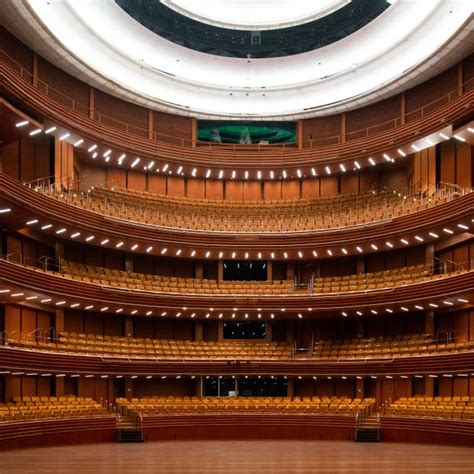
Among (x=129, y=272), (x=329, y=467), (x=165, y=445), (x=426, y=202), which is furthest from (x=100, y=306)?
(x=329, y=467)

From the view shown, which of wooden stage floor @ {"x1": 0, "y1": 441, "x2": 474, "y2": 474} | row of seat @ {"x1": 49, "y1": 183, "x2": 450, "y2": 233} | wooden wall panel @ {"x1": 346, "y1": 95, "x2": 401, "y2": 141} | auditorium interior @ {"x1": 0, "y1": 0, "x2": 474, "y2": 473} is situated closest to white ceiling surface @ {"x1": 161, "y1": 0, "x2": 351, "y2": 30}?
auditorium interior @ {"x1": 0, "y1": 0, "x2": 474, "y2": 473}

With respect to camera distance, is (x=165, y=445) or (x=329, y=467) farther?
(x=165, y=445)

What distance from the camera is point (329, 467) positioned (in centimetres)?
1744

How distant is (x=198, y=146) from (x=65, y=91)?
330 inches

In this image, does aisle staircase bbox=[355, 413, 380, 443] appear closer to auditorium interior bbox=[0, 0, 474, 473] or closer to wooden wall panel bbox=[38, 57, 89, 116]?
auditorium interior bbox=[0, 0, 474, 473]

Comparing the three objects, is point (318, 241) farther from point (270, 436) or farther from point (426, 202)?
point (270, 436)

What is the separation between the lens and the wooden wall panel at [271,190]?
4012 cm

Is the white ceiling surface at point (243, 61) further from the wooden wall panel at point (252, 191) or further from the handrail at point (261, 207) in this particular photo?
the handrail at point (261, 207)

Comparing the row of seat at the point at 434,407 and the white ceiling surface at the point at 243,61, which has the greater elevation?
the white ceiling surface at the point at 243,61

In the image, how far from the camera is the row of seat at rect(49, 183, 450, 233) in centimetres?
3434

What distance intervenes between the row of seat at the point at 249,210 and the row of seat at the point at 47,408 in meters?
8.56

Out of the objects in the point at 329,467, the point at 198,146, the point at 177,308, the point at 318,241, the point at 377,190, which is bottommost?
the point at 329,467

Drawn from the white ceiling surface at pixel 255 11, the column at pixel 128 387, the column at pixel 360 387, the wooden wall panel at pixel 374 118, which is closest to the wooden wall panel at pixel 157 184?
the white ceiling surface at pixel 255 11

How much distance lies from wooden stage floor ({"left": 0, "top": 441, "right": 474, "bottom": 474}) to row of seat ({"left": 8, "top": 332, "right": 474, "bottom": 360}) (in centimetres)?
572
